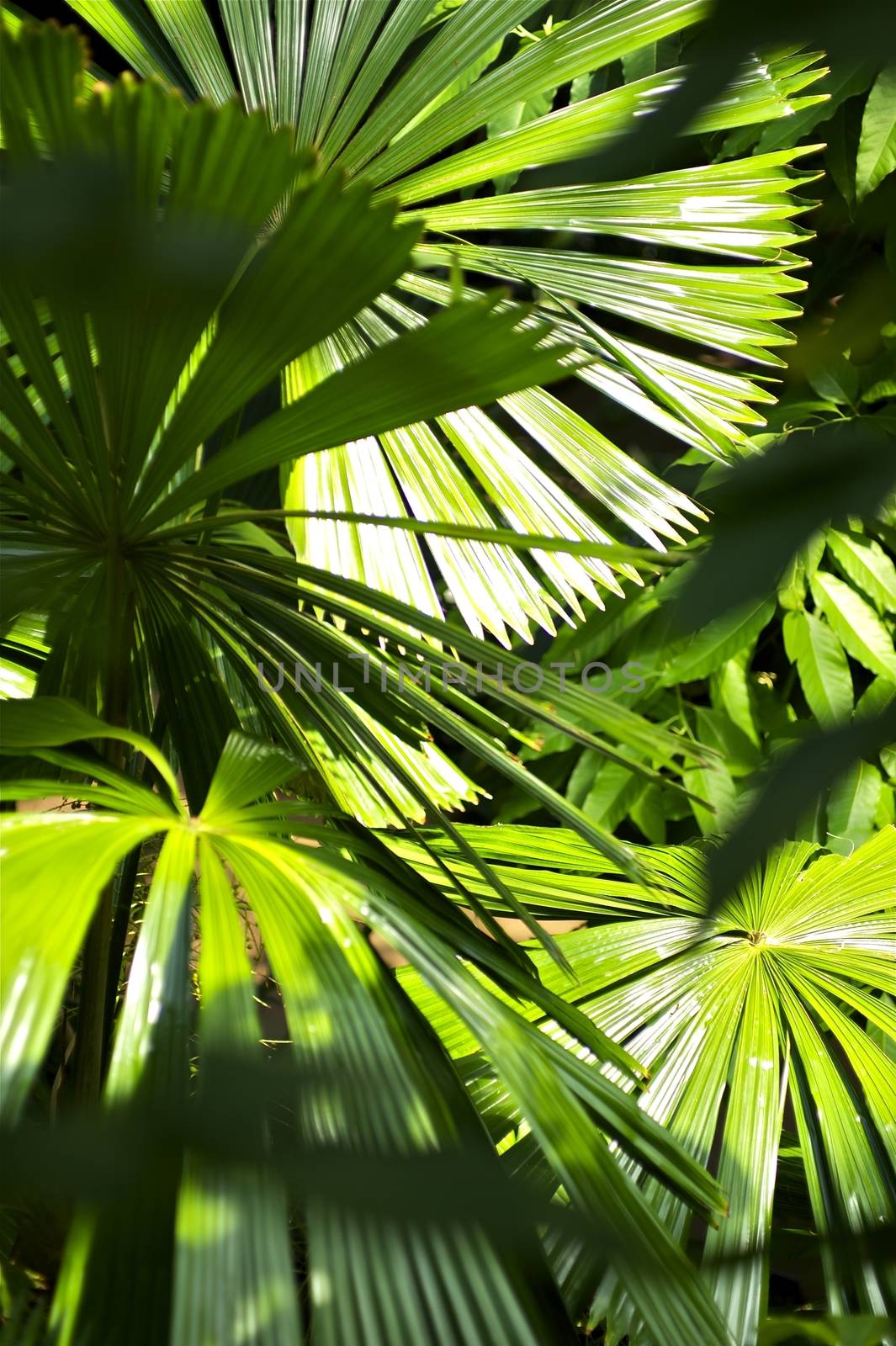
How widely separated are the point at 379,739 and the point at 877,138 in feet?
3.65

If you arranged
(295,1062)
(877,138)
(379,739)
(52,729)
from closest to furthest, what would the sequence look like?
(295,1062)
(52,729)
(379,739)
(877,138)

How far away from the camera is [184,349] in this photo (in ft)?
1.63

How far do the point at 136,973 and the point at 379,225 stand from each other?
1.09ft

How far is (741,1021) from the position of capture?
2.71 ft

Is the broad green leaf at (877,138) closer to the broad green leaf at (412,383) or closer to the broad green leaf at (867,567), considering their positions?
the broad green leaf at (867,567)

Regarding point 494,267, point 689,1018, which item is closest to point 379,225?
point 494,267

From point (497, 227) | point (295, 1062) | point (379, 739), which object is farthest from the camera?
point (497, 227)

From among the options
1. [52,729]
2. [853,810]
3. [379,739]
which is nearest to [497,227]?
[379,739]

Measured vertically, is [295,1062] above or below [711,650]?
below

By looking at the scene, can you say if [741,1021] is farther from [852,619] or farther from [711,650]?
[852,619]

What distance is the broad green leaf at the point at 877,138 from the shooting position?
1312 mm

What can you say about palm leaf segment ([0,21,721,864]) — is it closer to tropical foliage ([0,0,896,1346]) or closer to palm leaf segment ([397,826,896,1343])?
tropical foliage ([0,0,896,1346])

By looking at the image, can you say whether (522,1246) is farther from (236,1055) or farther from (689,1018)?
(689,1018)

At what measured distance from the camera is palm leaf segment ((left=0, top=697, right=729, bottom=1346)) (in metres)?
0.36
